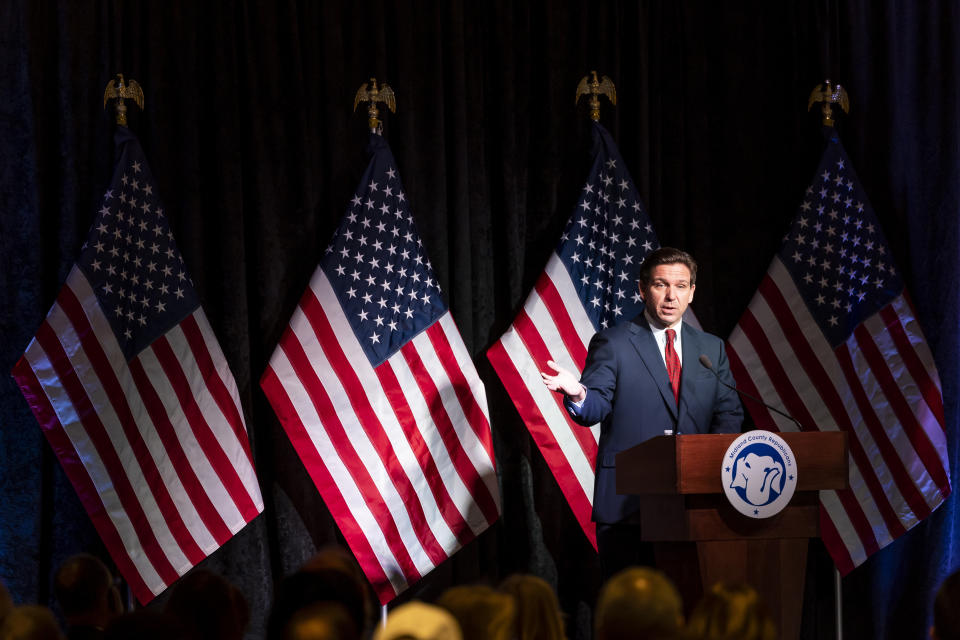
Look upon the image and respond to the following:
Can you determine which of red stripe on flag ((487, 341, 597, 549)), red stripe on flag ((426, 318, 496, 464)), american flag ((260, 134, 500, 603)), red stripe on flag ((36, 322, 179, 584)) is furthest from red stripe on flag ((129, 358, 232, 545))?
red stripe on flag ((487, 341, 597, 549))

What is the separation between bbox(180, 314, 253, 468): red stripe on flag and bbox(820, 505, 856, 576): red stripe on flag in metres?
2.61

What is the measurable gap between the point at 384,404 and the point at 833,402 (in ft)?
6.83

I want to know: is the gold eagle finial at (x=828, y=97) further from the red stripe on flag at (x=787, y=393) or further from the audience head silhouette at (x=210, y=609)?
the audience head silhouette at (x=210, y=609)

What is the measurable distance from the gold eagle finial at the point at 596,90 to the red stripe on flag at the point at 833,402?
1.15 m

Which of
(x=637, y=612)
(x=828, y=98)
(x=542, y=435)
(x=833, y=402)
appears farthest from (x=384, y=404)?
(x=637, y=612)

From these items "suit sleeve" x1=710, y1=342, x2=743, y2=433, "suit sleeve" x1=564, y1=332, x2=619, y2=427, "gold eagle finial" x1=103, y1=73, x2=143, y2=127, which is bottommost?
"suit sleeve" x1=710, y1=342, x2=743, y2=433

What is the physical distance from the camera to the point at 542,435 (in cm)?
435

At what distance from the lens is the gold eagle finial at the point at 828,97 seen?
15.7ft

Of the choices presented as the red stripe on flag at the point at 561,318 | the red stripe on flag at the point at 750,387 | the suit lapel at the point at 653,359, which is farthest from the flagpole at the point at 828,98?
the suit lapel at the point at 653,359

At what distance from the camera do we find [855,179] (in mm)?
4723

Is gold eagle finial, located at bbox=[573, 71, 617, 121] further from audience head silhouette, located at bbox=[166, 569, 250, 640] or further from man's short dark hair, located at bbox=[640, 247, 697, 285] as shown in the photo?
audience head silhouette, located at bbox=[166, 569, 250, 640]

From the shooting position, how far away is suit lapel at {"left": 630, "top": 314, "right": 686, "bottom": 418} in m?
3.39

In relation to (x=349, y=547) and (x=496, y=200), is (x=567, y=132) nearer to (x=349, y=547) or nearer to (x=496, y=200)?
(x=496, y=200)

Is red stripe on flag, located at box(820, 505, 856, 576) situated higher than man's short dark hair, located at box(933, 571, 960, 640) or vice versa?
man's short dark hair, located at box(933, 571, 960, 640)
